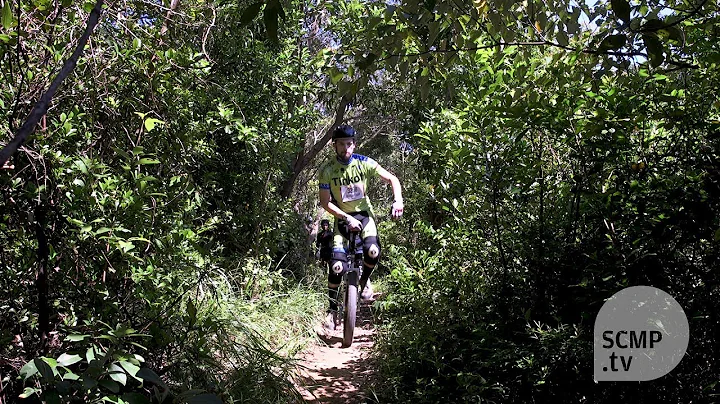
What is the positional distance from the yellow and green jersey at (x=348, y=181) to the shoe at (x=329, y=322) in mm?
1271

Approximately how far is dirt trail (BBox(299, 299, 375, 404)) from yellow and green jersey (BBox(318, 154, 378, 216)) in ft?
4.27

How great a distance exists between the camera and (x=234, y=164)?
5.30 m

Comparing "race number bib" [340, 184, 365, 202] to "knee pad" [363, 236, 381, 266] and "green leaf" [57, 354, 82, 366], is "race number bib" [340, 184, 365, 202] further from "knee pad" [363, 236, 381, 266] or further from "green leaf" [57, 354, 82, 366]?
"green leaf" [57, 354, 82, 366]

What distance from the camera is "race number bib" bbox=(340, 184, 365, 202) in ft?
15.3

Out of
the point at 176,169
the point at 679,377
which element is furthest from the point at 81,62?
the point at 679,377

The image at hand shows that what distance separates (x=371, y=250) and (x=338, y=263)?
0.34 metres

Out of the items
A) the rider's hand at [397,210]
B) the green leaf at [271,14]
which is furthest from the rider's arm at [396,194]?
the green leaf at [271,14]

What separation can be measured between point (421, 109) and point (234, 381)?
16.1 feet

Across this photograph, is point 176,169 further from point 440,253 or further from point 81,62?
point 440,253

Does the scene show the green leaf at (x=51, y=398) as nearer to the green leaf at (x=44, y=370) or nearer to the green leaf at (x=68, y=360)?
the green leaf at (x=44, y=370)

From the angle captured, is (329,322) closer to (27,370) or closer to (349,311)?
(349,311)

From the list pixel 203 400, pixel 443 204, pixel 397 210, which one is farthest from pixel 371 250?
pixel 203 400

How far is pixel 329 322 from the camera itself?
17.2 feet

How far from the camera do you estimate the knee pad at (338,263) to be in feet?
15.0
